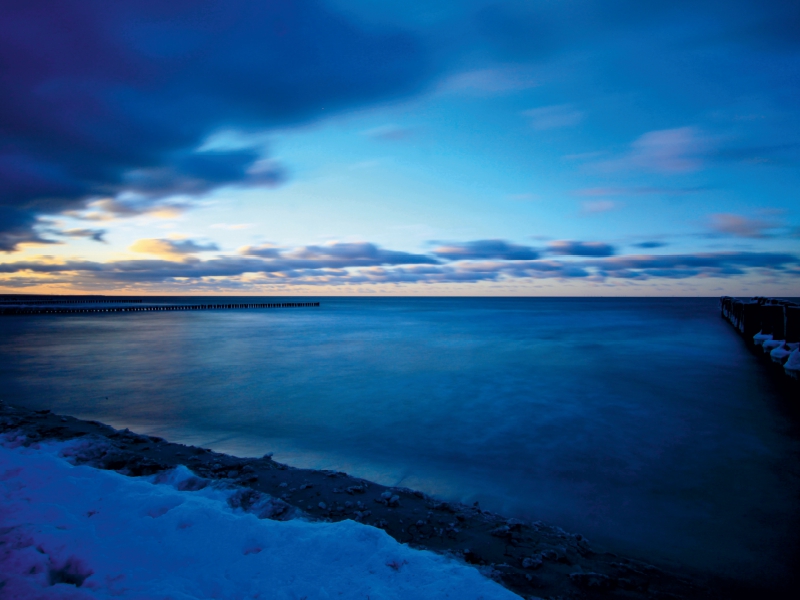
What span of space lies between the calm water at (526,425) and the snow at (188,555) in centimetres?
227

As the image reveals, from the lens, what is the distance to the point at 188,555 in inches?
126

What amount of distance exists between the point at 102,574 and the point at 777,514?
6.51 metres

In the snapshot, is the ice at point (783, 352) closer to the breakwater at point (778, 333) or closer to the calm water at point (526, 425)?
the breakwater at point (778, 333)

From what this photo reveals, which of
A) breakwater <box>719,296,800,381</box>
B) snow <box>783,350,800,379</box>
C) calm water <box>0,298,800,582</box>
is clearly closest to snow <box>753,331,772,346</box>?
breakwater <box>719,296,800,381</box>

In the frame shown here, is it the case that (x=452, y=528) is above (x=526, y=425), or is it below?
above

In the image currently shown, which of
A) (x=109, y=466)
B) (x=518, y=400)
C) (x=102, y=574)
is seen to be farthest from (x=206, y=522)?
(x=518, y=400)

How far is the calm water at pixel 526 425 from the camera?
489 centimetres

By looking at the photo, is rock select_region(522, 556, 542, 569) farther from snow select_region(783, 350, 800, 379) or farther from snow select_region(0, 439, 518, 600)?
snow select_region(783, 350, 800, 379)

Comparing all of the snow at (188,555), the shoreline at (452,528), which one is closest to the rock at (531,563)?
the shoreline at (452,528)

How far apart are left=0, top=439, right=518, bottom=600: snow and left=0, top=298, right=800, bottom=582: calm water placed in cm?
227

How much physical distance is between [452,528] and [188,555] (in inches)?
87.3

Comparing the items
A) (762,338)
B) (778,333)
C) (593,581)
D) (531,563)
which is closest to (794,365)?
(778,333)

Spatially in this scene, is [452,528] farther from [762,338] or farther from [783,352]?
[762,338]

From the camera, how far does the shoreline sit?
133 inches
